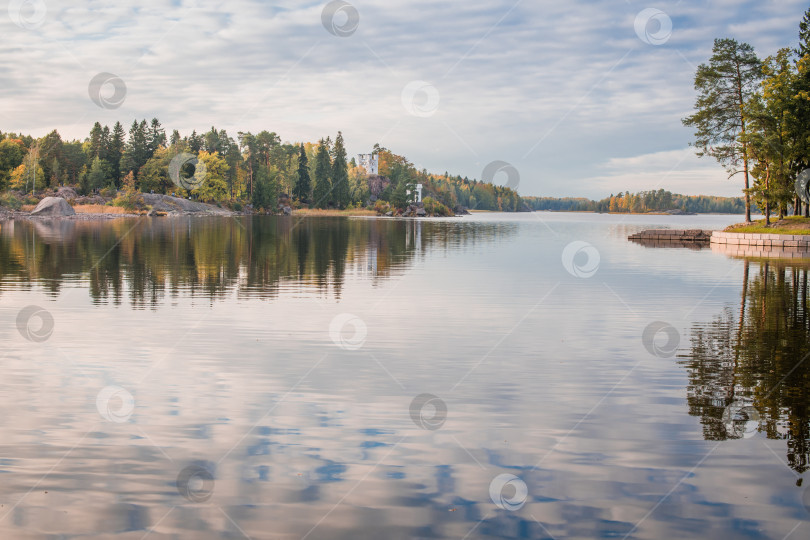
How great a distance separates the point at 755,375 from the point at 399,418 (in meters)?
8.02

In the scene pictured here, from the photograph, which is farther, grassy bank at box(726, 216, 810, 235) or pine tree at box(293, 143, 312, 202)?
pine tree at box(293, 143, 312, 202)

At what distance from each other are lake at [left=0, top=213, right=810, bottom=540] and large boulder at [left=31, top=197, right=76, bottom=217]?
399ft

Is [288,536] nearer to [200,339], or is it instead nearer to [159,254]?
[200,339]

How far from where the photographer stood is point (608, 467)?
903 centimetres

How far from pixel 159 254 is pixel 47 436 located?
37931 mm

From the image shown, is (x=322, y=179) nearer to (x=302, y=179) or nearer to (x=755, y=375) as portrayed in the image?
(x=302, y=179)

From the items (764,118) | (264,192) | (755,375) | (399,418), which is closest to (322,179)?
(264,192)

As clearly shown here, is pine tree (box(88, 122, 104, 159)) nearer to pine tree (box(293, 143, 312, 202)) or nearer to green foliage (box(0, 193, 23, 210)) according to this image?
green foliage (box(0, 193, 23, 210))

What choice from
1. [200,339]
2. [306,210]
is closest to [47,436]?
[200,339]

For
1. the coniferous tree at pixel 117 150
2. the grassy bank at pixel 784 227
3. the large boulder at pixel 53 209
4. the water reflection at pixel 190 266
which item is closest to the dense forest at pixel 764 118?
the grassy bank at pixel 784 227

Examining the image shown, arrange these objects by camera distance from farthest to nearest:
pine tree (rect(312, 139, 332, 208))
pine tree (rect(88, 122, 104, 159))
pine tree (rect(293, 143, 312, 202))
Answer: pine tree (rect(293, 143, 312, 202)) < pine tree (rect(312, 139, 332, 208)) < pine tree (rect(88, 122, 104, 159))

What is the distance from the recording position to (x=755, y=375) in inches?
564

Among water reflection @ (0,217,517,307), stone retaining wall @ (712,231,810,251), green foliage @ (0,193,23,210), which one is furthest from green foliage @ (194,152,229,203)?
stone retaining wall @ (712,231,810,251)

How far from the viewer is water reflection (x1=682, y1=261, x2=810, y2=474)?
35.1 feet
